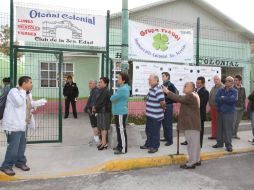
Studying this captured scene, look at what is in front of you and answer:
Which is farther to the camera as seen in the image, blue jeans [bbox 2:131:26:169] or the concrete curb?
the concrete curb

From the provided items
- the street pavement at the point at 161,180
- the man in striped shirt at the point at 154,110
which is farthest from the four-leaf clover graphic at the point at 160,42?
the street pavement at the point at 161,180

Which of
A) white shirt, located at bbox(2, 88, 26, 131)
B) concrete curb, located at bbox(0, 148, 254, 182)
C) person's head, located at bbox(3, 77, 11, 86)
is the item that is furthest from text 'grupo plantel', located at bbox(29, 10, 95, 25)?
concrete curb, located at bbox(0, 148, 254, 182)

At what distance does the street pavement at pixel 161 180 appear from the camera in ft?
21.3

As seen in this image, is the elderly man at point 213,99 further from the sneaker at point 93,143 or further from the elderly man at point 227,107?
the sneaker at point 93,143

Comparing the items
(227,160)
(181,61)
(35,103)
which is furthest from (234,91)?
(35,103)

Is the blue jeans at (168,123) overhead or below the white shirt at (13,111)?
below

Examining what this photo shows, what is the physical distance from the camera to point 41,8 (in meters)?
8.86

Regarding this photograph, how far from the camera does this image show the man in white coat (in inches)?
265

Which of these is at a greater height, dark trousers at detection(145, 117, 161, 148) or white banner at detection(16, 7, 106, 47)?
white banner at detection(16, 7, 106, 47)

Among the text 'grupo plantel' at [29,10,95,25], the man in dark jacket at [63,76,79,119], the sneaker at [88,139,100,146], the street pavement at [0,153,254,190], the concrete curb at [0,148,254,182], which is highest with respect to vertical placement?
the text 'grupo plantel' at [29,10,95,25]

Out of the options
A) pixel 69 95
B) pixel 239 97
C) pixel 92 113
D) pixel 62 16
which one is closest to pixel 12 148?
pixel 92 113

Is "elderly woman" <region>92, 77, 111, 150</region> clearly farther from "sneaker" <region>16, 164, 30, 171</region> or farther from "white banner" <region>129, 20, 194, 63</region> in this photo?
"sneaker" <region>16, 164, 30, 171</region>

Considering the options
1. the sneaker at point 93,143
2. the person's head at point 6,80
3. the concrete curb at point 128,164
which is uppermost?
the person's head at point 6,80

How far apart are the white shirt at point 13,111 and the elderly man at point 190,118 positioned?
8.87 ft
